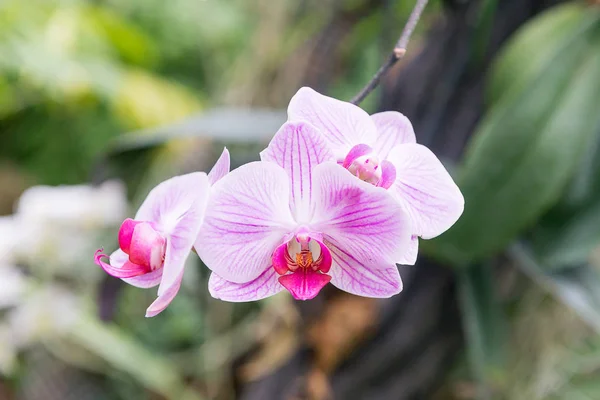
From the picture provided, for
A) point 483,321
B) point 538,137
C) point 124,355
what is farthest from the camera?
point 124,355

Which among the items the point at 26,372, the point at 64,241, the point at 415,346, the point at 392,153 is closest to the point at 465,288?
the point at 415,346

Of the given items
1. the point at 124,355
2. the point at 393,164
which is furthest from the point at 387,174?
the point at 124,355

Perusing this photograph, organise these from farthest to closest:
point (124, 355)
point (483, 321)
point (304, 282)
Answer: point (124, 355), point (483, 321), point (304, 282)

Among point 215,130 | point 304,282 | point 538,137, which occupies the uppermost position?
point 215,130

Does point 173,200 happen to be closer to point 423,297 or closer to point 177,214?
point 177,214

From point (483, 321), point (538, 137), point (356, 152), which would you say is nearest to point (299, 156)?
point (356, 152)

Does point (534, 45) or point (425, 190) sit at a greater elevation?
point (534, 45)

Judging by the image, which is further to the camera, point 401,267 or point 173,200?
point 401,267
